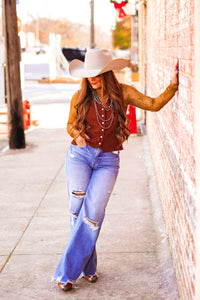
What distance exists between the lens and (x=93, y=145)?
452cm

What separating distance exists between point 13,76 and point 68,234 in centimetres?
608

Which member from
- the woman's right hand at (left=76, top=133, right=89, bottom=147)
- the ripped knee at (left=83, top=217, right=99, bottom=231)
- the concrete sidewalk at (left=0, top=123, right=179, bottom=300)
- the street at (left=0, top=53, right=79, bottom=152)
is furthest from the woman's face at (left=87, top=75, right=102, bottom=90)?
the street at (left=0, top=53, right=79, bottom=152)

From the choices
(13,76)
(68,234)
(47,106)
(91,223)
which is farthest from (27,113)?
(91,223)

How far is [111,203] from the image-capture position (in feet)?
23.8

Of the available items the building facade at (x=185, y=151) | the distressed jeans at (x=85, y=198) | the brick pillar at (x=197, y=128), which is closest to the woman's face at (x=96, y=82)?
the distressed jeans at (x=85, y=198)

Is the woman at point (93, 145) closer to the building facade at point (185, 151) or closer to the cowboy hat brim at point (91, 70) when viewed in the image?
the cowboy hat brim at point (91, 70)

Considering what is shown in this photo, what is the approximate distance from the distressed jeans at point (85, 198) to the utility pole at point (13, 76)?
7.15 m

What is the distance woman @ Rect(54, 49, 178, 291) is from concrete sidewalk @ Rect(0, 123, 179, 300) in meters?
0.36

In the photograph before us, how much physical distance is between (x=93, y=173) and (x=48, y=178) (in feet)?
14.3

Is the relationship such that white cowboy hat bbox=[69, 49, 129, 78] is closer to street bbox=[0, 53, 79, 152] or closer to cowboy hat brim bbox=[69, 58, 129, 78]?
cowboy hat brim bbox=[69, 58, 129, 78]

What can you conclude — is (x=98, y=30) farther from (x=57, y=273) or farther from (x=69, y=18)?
(x=57, y=273)

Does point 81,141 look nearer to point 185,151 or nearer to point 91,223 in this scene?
point 91,223

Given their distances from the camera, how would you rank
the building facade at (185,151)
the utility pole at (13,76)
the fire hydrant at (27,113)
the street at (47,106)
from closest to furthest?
the building facade at (185,151) → the utility pole at (13,76) → the fire hydrant at (27,113) → the street at (47,106)

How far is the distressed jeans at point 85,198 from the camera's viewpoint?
4488mm
